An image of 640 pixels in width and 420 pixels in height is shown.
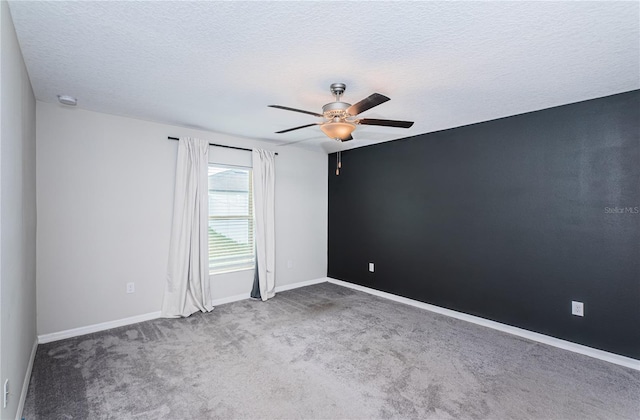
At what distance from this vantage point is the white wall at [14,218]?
1.54 m

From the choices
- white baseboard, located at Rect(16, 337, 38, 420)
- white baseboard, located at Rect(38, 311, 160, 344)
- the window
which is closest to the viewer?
white baseboard, located at Rect(16, 337, 38, 420)

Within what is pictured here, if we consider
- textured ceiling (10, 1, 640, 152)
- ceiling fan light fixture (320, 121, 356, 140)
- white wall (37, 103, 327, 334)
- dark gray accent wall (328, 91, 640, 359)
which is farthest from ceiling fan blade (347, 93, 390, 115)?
white wall (37, 103, 327, 334)

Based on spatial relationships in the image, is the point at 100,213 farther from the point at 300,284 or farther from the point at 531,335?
the point at 531,335

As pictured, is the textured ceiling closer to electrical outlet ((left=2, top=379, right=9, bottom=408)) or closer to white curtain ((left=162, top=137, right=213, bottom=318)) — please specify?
white curtain ((left=162, top=137, right=213, bottom=318))

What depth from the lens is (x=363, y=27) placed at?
1.75m

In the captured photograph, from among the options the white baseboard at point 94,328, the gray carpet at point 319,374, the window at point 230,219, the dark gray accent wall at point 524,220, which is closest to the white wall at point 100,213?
the white baseboard at point 94,328

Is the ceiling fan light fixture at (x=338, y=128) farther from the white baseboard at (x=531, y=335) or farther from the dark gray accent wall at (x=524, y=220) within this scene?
the white baseboard at (x=531, y=335)

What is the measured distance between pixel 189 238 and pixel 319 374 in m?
2.39

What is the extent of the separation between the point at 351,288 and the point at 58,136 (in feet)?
14.1

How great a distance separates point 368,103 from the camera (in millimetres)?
2189

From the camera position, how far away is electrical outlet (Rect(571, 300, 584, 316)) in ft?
9.55

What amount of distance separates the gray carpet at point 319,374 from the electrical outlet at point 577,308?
387 millimetres

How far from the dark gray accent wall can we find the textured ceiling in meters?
0.43

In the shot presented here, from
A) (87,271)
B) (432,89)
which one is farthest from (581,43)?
(87,271)
